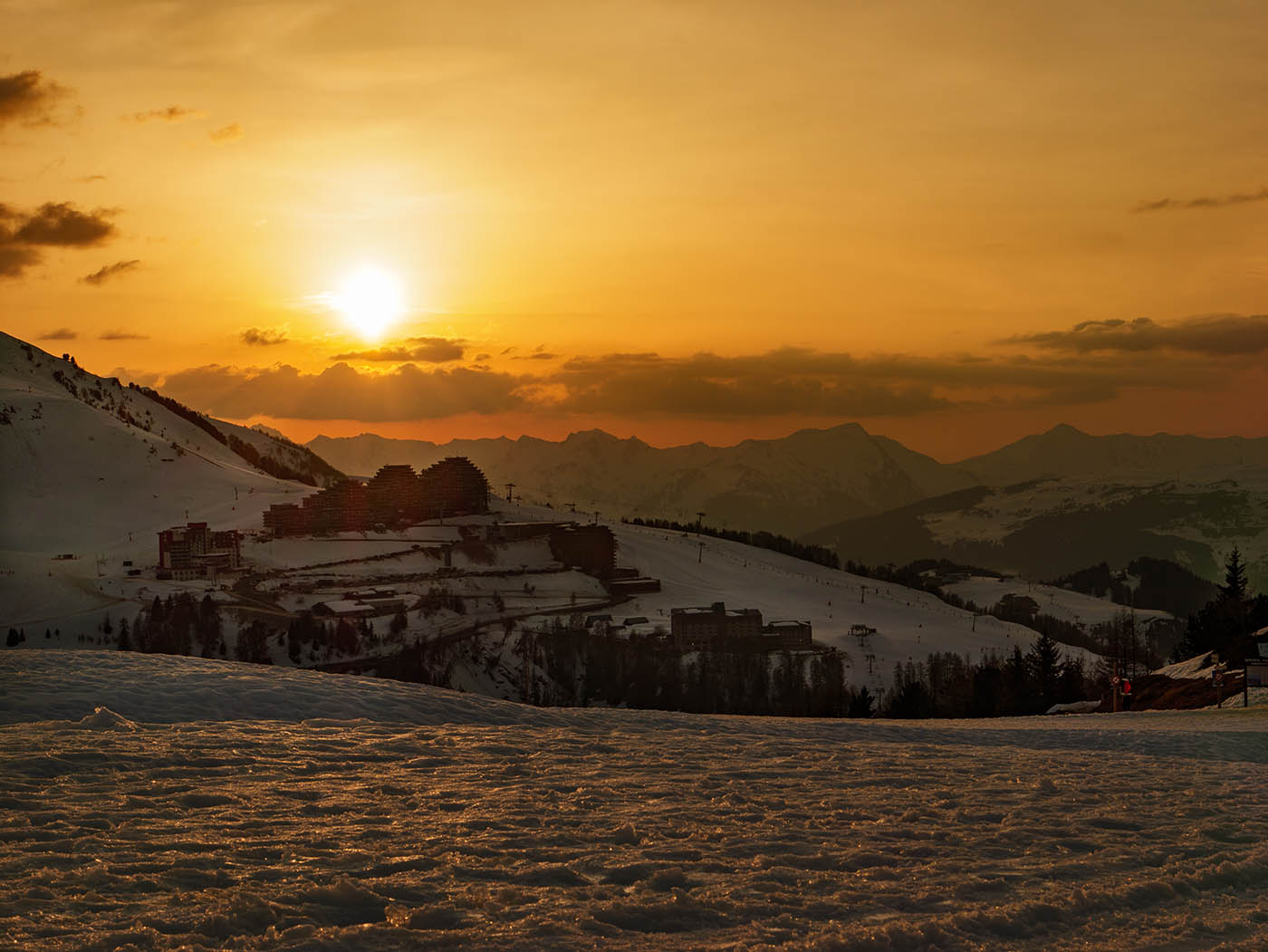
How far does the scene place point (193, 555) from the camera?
160m

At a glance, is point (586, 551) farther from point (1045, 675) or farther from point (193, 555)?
point (1045, 675)

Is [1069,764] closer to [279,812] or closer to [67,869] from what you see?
[279,812]

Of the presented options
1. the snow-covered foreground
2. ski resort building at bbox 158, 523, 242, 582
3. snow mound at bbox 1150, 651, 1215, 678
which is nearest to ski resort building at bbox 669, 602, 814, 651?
ski resort building at bbox 158, 523, 242, 582

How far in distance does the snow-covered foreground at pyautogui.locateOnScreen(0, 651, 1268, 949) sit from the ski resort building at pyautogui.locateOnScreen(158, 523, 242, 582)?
143937mm

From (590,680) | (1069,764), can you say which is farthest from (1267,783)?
(590,680)

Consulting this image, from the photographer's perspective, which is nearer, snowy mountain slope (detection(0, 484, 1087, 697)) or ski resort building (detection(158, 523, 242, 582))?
snowy mountain slope (detection(0, 484, 1087, 697))

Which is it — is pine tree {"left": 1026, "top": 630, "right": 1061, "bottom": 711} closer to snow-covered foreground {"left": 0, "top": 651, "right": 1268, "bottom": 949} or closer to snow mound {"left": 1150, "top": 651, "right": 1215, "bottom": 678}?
snow mound {"left": 1150, "top": 651, "right": 1215, "bottom": 678}

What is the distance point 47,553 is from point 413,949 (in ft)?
609

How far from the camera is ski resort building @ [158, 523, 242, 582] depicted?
158375mm

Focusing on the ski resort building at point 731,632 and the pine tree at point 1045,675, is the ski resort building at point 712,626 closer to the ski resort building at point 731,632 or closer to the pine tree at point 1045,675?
the ski resort building at point 731,632

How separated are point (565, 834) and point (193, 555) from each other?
520ft

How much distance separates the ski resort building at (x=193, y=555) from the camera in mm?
158375

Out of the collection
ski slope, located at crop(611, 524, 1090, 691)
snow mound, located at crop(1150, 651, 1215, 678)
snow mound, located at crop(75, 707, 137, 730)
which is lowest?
ski slope, located at crop(611, 524, 1090, 691)

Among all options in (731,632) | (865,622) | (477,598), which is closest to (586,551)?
(477,598)
